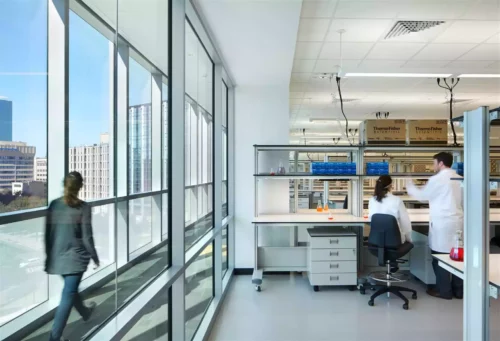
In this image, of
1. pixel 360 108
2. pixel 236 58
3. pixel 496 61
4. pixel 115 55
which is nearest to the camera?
pixel 115 55

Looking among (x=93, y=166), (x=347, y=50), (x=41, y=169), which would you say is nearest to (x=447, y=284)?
(x=347, y=50)

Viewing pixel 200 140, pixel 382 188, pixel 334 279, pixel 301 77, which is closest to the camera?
pixel 382 188

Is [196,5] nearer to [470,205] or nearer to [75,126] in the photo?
[75,126]

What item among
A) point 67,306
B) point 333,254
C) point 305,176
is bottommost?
point 333,254

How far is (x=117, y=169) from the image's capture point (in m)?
2.17

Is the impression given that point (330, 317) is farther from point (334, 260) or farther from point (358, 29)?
point (358, 29)

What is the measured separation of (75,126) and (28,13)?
62 cm

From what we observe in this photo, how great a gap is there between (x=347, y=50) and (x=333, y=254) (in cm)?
243

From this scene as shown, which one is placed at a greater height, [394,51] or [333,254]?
[394,51]

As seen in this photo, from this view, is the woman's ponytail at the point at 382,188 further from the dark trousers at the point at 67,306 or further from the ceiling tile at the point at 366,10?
the dark trousers at the point at 67,306

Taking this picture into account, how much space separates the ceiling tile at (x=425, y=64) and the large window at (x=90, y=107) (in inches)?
154

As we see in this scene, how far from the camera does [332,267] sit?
13.9 feet

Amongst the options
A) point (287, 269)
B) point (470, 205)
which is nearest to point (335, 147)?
point (287, 269)

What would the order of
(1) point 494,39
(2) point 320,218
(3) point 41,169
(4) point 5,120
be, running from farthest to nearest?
(2) point 320,218 < (1) point 494,39 < (3) point 41,169 < (4) point 5,120
